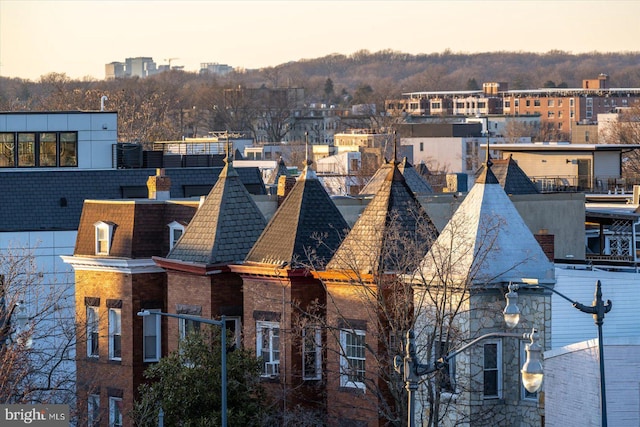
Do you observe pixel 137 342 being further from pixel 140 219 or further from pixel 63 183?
pixel 63 183

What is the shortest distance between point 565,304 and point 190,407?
30.5 feet

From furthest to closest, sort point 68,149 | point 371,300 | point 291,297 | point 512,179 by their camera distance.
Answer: point 68,149 < point 512,179 < point 291,297 < point 371,300

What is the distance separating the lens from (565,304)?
38156 mm

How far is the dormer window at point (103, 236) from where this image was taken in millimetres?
49156

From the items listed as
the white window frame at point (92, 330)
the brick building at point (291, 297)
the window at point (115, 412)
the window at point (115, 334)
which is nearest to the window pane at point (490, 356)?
the brick building at point (291, 297)

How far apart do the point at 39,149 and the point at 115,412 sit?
2422 centimetres

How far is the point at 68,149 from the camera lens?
234 ft

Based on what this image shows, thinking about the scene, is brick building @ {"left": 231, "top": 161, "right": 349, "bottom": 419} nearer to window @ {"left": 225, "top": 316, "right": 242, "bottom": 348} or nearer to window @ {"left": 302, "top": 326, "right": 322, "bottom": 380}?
window @ {"left": 302, "top": 326, "right": 322, "bottom": 380}

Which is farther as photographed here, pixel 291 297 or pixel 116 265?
pixel 116 265

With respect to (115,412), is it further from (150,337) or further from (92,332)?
(150,337)

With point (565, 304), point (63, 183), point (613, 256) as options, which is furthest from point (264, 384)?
point (63, 183)

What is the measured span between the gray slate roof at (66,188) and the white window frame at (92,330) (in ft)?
46.3

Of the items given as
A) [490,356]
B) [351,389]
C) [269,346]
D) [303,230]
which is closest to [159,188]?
[303,230]

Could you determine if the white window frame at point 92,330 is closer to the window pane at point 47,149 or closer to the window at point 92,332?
the window at point 92,332
